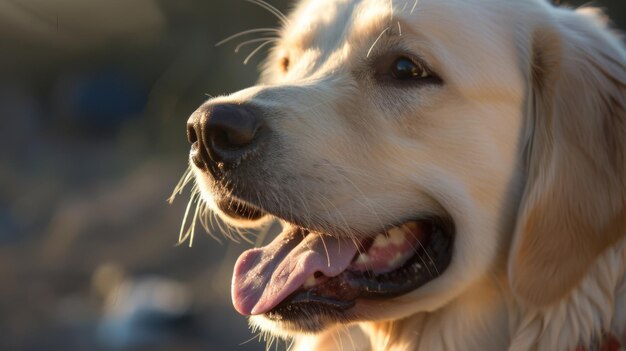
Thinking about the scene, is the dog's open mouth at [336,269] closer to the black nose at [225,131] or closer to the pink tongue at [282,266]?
the pink tongue at [282,266]

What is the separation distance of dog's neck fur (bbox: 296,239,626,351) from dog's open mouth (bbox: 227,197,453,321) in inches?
8.6

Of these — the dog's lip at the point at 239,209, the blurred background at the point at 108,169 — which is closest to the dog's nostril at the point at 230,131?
the dog's lip at the point at 239,209

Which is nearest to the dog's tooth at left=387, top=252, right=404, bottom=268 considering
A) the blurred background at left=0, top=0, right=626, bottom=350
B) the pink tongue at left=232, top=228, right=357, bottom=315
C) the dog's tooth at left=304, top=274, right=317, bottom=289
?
the pink tongue at left=232, top=228, right=357, bottom=315

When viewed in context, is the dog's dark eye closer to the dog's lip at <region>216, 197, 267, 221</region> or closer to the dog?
the dog

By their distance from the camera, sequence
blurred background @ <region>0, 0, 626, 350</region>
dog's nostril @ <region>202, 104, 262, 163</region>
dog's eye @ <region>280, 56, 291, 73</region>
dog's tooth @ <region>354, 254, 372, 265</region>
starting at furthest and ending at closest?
blurred background @ <region>0, 0, 626, 350</region>, dog's eye @ <region>280, 56, 291, 73</region>, dog's tooth @ <region>354, 254, 372, 265</region>, dog's nostril @ <region>202, 104, 262, 163</region>

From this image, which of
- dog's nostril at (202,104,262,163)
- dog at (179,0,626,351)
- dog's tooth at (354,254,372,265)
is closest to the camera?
dog's nostril at (202,104,262,163)

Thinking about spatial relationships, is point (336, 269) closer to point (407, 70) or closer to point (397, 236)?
point (397, 236)

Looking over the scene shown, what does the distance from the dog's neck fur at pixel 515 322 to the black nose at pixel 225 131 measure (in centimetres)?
87

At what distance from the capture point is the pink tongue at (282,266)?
2.94 meters

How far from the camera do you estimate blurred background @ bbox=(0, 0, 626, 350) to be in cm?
737

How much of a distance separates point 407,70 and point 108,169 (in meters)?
6.80

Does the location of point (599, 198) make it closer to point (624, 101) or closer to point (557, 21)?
point (624, 101)

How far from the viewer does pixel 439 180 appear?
301 cm

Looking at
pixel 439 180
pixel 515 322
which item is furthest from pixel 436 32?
pixel 515 322
